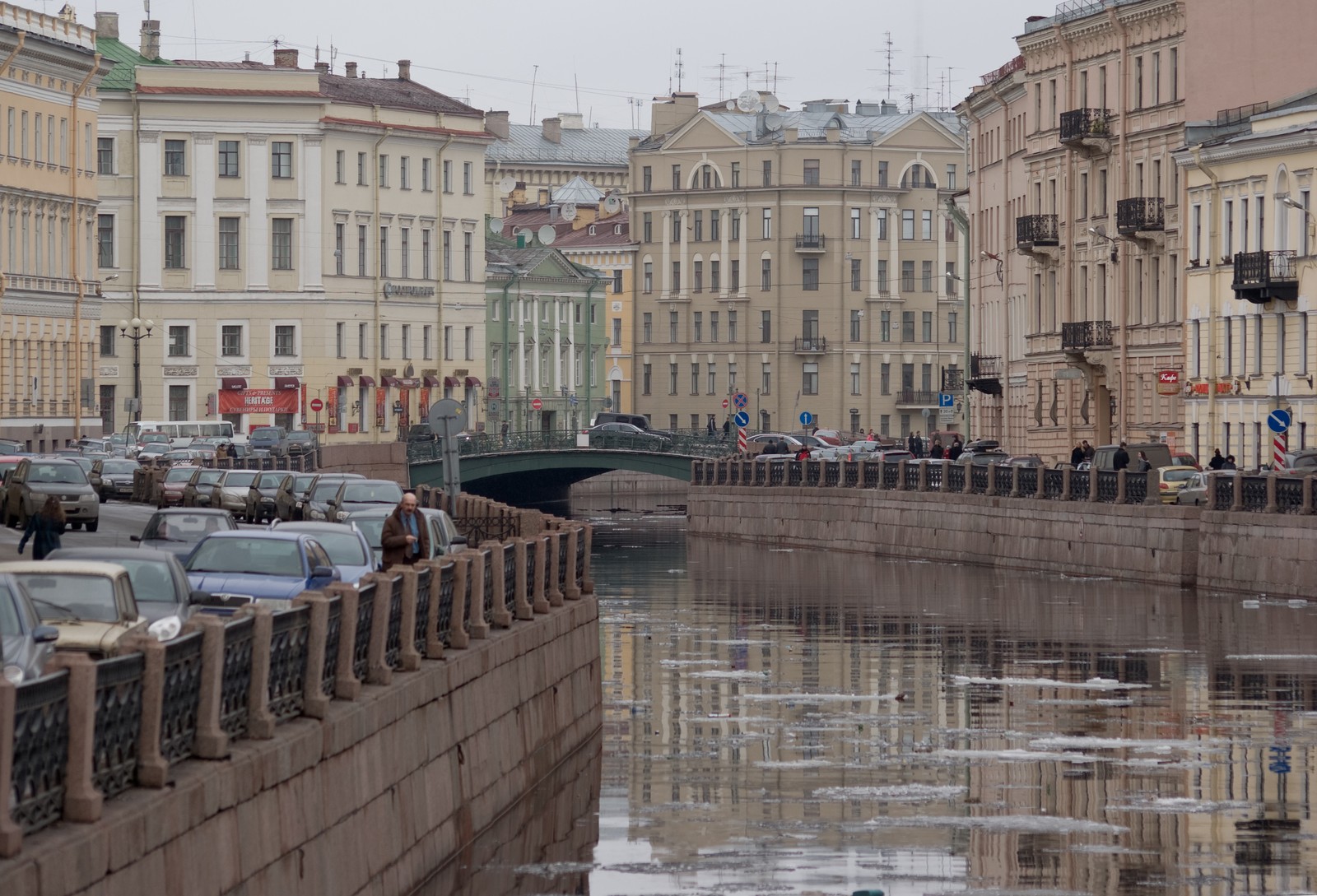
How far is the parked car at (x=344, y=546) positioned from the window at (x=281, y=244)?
7944 centimetres

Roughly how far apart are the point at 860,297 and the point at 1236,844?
398 ft

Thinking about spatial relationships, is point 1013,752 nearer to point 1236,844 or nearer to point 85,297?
point 1236,844

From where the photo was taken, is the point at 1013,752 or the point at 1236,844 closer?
the point at 1236,844

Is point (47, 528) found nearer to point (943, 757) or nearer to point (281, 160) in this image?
point (943, 757)

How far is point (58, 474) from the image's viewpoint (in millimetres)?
53250

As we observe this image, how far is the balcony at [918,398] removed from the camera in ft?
465

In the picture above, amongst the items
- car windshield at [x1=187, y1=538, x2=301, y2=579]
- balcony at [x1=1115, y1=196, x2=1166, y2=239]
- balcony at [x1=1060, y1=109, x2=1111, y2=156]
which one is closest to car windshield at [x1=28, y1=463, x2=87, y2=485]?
car windshield at [x1=187, y1=538, x2=301, y2=579]

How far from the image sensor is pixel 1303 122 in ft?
207

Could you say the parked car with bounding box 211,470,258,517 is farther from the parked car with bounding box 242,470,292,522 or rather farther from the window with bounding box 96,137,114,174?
the window with bounding box 96,137,114,174

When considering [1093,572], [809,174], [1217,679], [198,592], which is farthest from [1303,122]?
[809,174]

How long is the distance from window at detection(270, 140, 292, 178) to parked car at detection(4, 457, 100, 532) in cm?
5703

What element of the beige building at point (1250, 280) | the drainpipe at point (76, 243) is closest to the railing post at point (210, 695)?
the beige building at point (1250, 280)

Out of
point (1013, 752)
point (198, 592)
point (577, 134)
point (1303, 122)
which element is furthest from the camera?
point (577, 134)

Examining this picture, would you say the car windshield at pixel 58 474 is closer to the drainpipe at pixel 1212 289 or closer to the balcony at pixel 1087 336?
the drainpipe at pixel 1212 289
